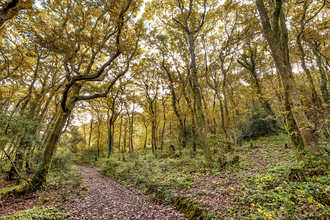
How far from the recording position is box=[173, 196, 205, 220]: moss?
429 centimetres

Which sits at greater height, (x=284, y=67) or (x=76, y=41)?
(x=76, y=41)

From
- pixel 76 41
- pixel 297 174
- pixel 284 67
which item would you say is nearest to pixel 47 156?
pixel 76 41

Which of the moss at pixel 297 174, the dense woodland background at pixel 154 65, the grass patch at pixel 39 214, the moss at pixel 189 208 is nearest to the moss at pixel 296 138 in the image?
the dense woodland background at pixel 154 65

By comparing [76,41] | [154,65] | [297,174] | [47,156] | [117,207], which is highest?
[154,65]

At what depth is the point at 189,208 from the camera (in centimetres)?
475

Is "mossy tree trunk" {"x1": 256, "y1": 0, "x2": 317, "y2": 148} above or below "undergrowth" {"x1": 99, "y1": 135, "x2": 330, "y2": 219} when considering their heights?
above

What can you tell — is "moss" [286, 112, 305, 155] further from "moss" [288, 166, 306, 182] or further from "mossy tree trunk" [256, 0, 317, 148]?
"moss" [288, 166, 306, 182]

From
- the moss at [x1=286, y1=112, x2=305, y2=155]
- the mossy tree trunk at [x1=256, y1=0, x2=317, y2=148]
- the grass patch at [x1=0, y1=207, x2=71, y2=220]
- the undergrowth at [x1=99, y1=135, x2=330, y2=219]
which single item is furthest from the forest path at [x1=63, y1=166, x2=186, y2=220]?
the moss at [x1=286, y1=112, x2=305, y2=155]

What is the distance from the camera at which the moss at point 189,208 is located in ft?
14.1

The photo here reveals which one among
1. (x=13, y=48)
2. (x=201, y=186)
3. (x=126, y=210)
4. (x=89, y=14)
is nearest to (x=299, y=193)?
(x=201, y=186)

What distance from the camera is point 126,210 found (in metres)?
5.58

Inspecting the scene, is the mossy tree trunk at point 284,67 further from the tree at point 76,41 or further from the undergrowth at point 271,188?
the tree at point 76,41

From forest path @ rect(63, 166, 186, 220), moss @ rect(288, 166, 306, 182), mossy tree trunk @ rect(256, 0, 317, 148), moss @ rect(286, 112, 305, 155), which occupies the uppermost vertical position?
mossy tree trunk @ rect(256, 0, 317, 148)

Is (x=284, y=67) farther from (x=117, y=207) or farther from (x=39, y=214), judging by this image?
(x=39, y=214)
